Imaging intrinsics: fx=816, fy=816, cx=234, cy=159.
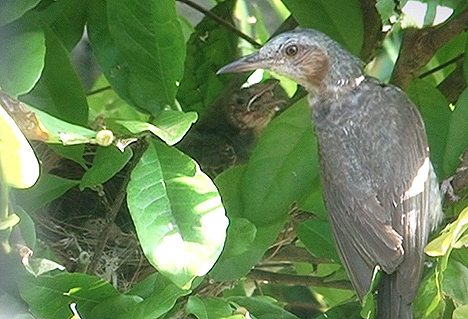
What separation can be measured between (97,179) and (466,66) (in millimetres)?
396

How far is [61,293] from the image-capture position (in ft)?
2.21

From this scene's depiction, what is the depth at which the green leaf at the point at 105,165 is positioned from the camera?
2.31 ft

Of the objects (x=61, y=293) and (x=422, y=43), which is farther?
(x=422, y=43)

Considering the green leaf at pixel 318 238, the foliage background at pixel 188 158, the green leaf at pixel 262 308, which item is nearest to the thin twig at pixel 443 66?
the foliage background at pixel 188 158

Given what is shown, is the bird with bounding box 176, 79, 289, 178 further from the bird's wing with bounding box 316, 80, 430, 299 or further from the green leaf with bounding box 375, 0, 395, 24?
the green leaf with bounding box 375, 0, 395, 24

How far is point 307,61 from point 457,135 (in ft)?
0.91

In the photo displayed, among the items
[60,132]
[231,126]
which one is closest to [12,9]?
[60,132]

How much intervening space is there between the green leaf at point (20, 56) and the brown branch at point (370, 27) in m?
0.40

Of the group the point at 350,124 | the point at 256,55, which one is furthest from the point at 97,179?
the point at 350,124

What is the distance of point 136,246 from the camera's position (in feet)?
3.42

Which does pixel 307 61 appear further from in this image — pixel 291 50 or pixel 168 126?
pixel 168 126

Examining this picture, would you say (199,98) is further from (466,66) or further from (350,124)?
(466,66)

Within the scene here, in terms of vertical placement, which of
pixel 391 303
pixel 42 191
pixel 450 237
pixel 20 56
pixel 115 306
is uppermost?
pixel 20 56

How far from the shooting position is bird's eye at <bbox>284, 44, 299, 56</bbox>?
3.25ft
